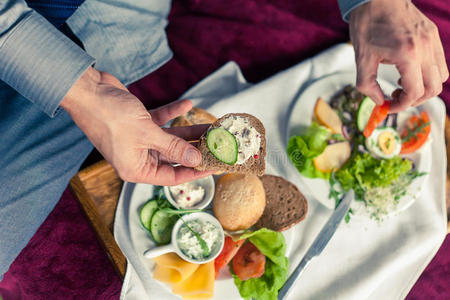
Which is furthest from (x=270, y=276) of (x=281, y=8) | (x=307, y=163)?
(x=281, y=8)

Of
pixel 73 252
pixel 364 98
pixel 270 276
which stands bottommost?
pixel 73 252

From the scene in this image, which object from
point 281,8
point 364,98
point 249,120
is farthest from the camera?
point 281,8

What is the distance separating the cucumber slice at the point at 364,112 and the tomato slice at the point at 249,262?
2.42 feet

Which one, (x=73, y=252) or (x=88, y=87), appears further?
(x=73, y=252)

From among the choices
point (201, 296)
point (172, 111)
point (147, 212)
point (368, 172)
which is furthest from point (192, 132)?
point (368, 172)

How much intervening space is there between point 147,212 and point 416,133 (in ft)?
4.05

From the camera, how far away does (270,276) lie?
130 centimetres

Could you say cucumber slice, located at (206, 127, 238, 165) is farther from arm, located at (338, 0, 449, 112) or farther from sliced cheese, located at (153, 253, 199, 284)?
arm, located at (338, 0, 449, 112)

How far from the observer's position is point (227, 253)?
4.24 feet

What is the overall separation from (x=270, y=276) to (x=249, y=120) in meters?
0.59

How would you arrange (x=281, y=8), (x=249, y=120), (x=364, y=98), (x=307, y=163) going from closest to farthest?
1. (x=249, y=120)
2. (x=307, y=163)
3. (x=364, y=98)
4. (x=281, y=8)

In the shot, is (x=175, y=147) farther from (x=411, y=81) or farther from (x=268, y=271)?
(x=411, y=81)

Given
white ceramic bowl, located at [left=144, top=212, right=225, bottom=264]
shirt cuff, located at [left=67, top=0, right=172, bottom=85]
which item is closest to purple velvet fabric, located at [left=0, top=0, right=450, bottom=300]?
shirt cuff, located at [left=67, top=0, right=172, bottom=85]

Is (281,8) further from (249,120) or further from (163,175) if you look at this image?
(163,175)
